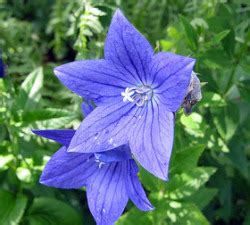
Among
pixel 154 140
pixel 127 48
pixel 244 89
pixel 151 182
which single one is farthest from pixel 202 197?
pixel 127 48

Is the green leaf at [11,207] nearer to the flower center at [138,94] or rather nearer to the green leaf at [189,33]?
the flower center at [138,94]

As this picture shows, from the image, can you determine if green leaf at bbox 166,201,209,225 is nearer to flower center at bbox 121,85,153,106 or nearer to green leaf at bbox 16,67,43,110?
flower center at bbox 121,85,153,106

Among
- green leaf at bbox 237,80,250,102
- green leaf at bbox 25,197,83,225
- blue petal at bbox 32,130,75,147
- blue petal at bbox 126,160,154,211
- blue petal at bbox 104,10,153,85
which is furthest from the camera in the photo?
green leaf at bbox 25,197,83,225

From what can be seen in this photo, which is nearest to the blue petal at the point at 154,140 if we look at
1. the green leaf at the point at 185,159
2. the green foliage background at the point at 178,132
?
the green foliage background at the point at 178,132

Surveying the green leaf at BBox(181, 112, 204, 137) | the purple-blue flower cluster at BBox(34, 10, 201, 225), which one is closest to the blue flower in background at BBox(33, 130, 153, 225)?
the purple-blue flower cluster at BBox(34, 10, 201, 225)

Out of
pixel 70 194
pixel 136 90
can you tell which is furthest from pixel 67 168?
pixel 70 194

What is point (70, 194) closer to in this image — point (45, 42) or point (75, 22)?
point (75, 22)
